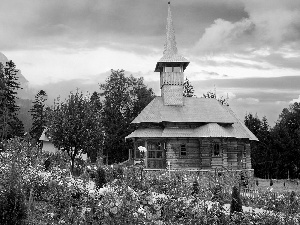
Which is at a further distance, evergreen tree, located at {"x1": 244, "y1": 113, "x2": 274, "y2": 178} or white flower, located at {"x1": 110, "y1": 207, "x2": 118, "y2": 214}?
evergreen tree, located at {"x1": 244, "y1": 113, "x2": 274, "y2": 178}

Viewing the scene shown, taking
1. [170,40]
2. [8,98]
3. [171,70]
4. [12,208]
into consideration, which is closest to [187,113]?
[171,70]

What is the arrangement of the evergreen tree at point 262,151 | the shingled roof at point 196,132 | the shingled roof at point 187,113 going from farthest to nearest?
the evergreen tree at point 262,151 → the shingled roof at point 187,113 → the shingled roof at point 196,132

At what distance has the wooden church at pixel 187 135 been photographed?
3534cm

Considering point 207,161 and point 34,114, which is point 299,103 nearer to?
point 207,161

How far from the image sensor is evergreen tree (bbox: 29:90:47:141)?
68000mm

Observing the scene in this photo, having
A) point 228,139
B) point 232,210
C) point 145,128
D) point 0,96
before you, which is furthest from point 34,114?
point 232,210

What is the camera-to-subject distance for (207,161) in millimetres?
35781

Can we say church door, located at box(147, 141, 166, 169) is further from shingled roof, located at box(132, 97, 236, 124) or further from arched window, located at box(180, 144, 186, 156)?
shingled roof, located at box(132, 97, 236, 124)

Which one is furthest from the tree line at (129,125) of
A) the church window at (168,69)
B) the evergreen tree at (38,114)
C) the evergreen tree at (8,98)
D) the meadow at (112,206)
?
the meadow at (112,206)

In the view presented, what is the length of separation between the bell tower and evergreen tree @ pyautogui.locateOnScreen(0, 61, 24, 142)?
25.0 m

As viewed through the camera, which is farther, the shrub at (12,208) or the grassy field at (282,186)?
the grassy field at (282,186)

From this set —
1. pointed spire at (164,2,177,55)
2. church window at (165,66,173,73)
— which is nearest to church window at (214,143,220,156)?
church window at (165,66,173,73)

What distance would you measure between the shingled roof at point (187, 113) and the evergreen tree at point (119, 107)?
13.5 m

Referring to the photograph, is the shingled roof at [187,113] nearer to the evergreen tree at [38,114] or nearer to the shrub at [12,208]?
the shrub at [12,208]
